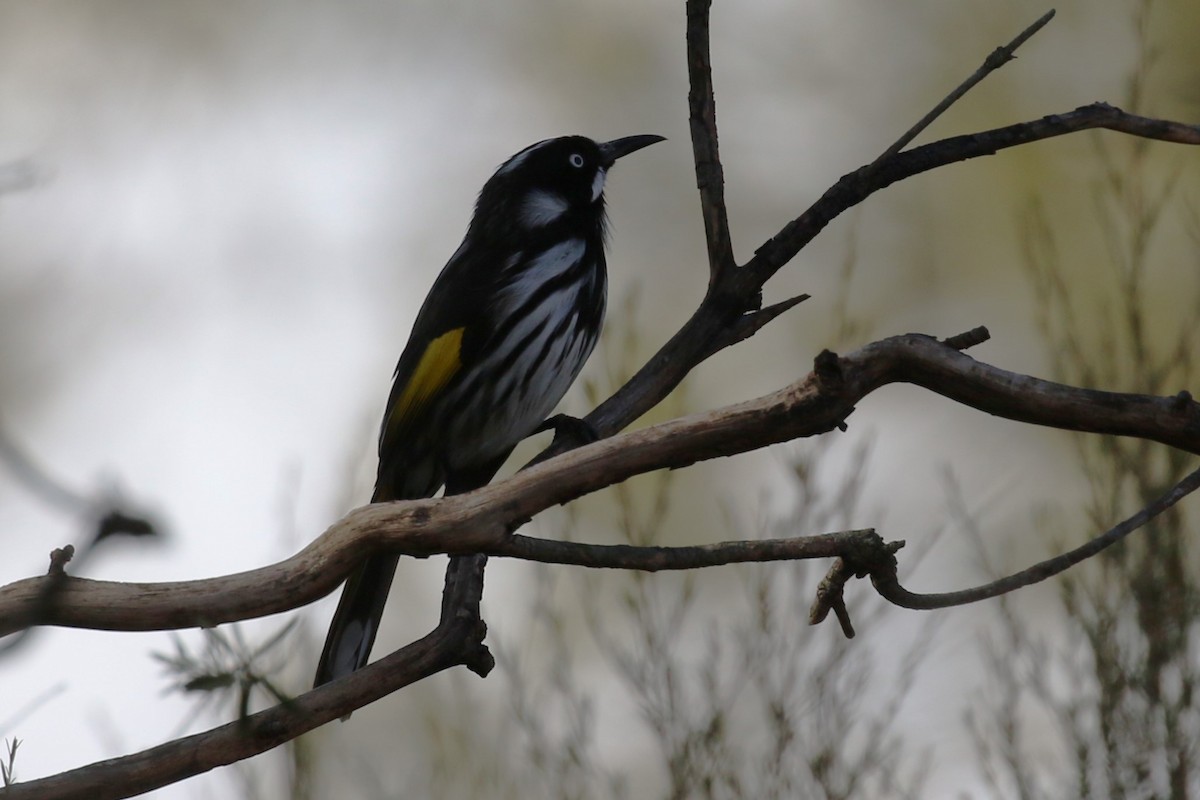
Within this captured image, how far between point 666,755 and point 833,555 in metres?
1.83

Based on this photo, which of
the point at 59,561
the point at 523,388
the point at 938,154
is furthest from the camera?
the point at 523,388

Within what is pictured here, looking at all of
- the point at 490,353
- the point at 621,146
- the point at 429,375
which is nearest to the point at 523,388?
the point at 490,353

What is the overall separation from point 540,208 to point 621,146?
15.4 inches

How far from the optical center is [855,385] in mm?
1680

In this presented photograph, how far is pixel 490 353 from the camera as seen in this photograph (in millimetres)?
3238

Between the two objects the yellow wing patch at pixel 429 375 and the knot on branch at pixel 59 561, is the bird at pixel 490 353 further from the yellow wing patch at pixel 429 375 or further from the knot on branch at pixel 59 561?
the knot on branch at pixel 59 561

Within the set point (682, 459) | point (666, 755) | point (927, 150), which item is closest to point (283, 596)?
point (682, 459)

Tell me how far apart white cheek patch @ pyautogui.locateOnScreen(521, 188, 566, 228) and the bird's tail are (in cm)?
109

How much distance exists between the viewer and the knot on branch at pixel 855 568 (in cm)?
195

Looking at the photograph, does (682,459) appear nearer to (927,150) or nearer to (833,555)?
(833,555)

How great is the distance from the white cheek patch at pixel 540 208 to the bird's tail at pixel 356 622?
3.59ft

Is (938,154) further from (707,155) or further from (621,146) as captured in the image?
(621,146)

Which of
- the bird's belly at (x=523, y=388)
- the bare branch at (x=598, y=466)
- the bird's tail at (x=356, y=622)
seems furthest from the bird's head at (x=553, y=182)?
the bare branch at (x=598, y=466)

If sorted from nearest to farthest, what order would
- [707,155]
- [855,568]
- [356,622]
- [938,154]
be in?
[855,568] < [938,154] < [707,155] < [356,622]
